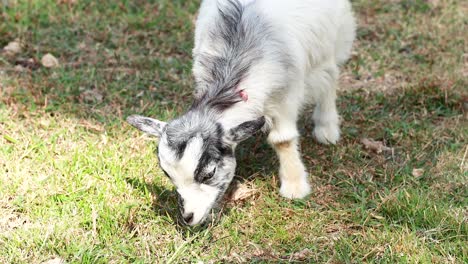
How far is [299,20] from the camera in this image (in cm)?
438

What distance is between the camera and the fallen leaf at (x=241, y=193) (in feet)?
14.9

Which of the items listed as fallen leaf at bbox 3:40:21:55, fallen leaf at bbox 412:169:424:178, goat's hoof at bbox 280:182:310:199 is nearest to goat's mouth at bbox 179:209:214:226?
goat's hoof at bbox 280:182:310:199

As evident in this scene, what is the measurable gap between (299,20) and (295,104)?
0.56m

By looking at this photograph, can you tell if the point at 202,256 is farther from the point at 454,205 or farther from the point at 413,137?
the point at 413,137

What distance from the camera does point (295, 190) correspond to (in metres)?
4.53

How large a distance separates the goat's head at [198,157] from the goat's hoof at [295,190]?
65 centimetres

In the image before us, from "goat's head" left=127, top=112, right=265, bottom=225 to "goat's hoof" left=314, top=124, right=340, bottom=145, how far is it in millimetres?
1358

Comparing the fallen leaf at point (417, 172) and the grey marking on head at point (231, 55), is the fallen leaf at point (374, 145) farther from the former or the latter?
the grey marking on head at point (231, 55)

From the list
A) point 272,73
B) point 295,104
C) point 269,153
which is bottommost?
point 269,153

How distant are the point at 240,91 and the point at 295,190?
898 millimetres

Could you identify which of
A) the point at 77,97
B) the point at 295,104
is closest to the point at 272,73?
the point at 295,104

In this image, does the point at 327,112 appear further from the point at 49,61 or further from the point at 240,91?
Answer: the point at 49,61

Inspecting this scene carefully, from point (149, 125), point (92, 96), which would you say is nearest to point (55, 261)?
point (149, 125)

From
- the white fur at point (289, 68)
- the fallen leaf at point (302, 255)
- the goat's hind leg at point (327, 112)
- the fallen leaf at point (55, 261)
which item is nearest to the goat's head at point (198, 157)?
the white fur at point (289, 68)
